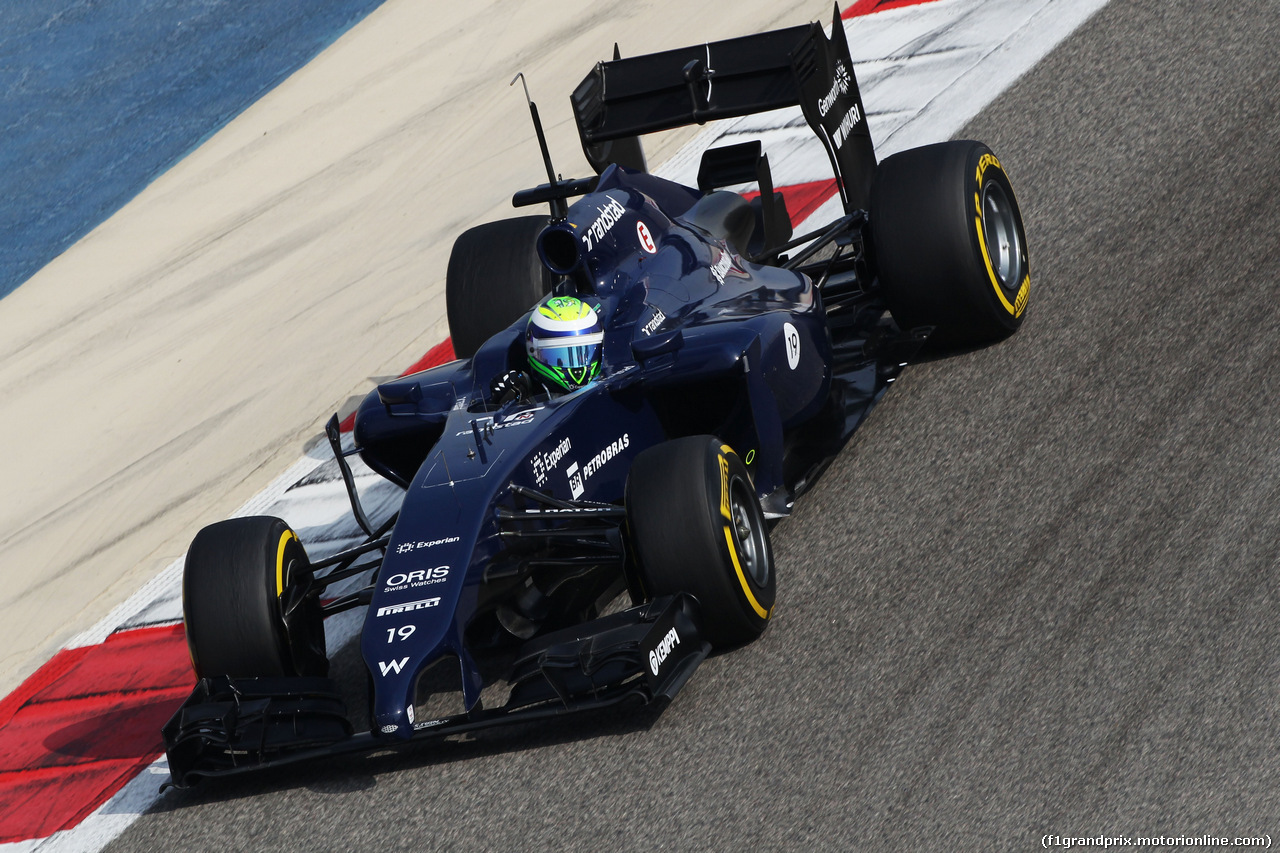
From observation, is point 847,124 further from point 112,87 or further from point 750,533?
point 112,87

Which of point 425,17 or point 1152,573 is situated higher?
point 425,17

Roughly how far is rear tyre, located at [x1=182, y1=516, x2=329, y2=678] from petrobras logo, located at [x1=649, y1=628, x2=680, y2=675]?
164 centimetres

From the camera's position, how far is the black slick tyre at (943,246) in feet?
Result: 24.8

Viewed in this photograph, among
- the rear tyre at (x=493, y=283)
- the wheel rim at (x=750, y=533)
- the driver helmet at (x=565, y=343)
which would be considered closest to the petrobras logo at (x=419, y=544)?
the driver helmet at (x=565, y=343)

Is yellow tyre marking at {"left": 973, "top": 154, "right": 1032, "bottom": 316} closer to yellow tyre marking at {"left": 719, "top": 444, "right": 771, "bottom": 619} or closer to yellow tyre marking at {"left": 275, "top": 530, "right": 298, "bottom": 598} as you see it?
yellow tyre marking at {"left": 719, "top": 444, "right": 771, "bottom": 619}

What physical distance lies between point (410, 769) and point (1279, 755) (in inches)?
126

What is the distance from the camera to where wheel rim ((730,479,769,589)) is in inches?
246

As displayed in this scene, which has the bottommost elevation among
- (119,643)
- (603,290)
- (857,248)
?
(119,643)

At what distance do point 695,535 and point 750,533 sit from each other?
56 centimetres

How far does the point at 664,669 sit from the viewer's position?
571 cm

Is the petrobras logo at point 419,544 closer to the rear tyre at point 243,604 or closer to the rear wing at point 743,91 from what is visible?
the rear tyre at point 243,604

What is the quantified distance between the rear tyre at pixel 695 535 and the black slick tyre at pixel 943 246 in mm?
2013

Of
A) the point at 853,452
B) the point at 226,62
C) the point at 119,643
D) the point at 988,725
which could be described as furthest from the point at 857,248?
the point at 226,62

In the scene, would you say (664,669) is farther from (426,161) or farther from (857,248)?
(426,161)
